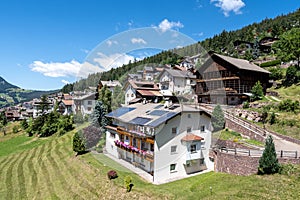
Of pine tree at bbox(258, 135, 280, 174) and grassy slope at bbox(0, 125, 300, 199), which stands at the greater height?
pine tree at bbox(258, 135, 280, 174)

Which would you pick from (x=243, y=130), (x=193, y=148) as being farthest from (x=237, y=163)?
(x=243, y=130)

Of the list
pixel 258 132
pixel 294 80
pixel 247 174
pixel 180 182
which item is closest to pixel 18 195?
pixel 180 182

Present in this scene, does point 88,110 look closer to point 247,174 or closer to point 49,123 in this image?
point 49,123

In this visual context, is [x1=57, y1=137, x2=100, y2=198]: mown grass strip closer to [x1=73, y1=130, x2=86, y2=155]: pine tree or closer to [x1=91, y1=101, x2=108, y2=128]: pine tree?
[x1=73, y1=130, x2=86, y2=155]: pine tree

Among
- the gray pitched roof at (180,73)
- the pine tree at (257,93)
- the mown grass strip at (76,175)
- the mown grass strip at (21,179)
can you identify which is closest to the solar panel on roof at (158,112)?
the mown grass strip at (76,175)

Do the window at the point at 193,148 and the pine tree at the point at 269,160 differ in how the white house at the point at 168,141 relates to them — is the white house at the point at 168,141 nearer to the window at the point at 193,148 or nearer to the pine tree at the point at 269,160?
the window at the point at 193,148

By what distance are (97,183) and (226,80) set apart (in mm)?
25367

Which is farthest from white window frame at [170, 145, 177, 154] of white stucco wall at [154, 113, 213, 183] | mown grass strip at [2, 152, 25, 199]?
mown grass strip at [2, 152, 25, 199]

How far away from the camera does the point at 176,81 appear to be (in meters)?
41.5

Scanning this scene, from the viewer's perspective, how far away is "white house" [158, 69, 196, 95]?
3983cm

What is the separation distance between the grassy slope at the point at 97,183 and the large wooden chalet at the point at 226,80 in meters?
17.4

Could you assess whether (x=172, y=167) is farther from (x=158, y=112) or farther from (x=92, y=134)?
(x=92, y=134)

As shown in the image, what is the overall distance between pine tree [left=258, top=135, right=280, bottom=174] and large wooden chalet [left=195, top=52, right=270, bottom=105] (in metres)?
18.2

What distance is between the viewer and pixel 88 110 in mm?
32594
